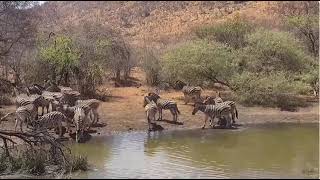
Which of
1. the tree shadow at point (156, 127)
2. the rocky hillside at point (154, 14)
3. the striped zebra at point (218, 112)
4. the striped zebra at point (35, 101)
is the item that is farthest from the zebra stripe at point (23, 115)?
the rocky hillside at point (154, 14)

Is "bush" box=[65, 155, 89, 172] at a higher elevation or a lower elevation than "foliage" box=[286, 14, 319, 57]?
lower

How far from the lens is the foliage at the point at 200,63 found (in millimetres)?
27688

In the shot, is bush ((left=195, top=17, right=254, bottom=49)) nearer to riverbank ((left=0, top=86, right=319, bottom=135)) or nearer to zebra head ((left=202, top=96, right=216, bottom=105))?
riverbank ((left=0, top=86, right=319, bottom=135))

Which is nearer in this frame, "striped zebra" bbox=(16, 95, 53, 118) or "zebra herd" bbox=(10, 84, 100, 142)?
"zebra herd" bbox=(10, 84, 100, 142)

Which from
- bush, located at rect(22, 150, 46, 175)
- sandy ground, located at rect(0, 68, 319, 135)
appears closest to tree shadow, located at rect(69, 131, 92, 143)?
sandy ground, located at rect(0, 68, 319, 135)

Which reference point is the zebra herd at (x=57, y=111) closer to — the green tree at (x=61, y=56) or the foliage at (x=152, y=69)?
the green tree at (x=61, y=56)

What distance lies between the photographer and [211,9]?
2596 inches

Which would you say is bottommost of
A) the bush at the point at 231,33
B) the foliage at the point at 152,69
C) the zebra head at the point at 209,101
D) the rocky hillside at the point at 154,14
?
the zebra head at the point at 209,101

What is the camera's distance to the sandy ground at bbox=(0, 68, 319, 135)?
21.3 meters

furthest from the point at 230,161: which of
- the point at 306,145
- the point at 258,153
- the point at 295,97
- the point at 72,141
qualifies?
the point at 295,97

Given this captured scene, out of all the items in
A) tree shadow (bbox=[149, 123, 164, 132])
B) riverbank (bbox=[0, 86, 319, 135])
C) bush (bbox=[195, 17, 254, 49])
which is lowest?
tree shadow (bbox=[149, 123, 164, 132])

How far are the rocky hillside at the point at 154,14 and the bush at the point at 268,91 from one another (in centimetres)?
2885

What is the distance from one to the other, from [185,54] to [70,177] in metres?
15.7

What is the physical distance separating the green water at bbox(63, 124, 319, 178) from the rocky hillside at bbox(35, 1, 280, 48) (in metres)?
35.2
